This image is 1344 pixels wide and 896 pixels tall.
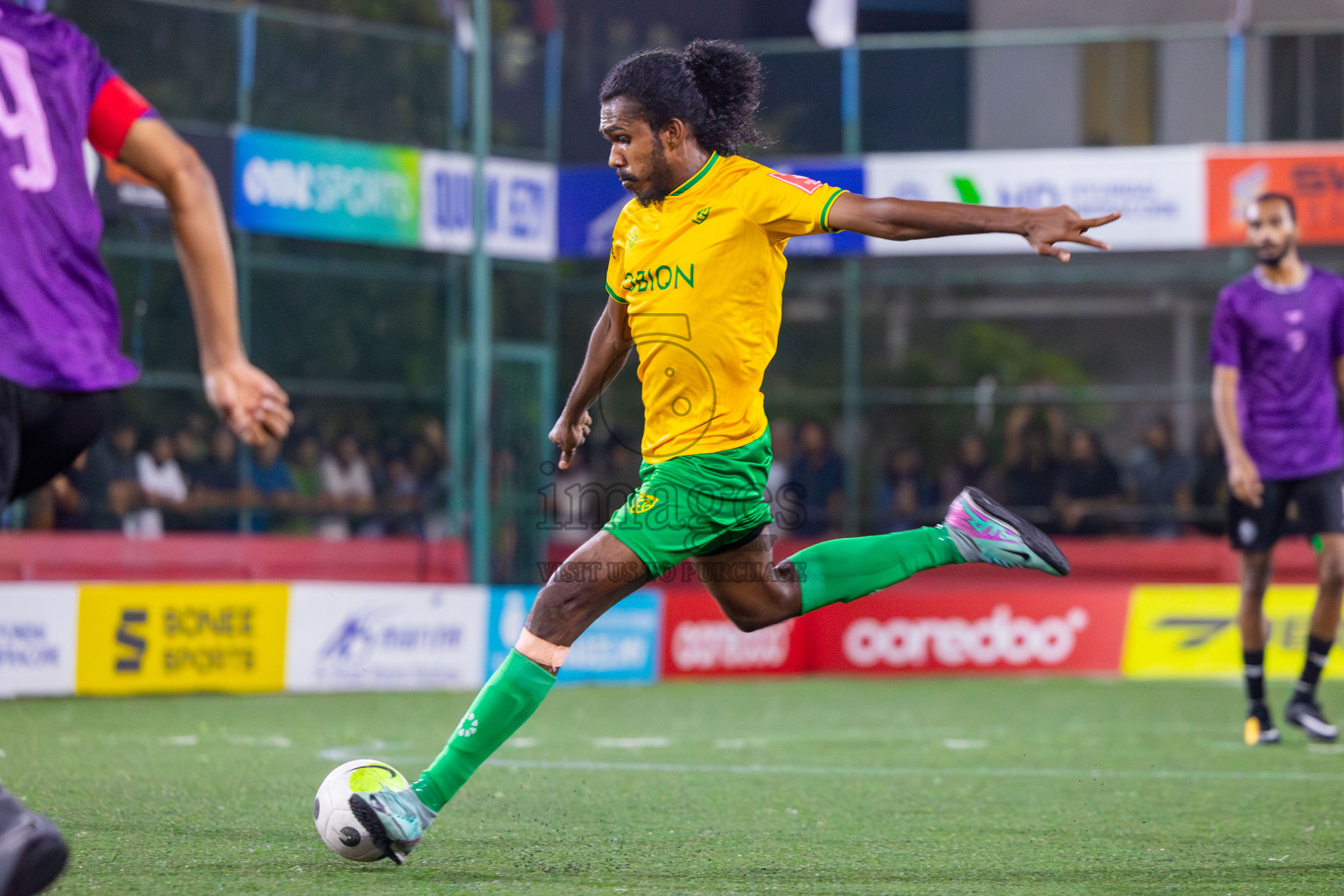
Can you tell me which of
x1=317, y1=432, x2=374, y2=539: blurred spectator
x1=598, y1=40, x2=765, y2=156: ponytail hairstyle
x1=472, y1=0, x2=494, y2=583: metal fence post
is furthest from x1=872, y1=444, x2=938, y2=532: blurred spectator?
x1=598, y1=40, x2=765, y2=156: ponytail hairstyle

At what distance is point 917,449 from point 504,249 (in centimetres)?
481

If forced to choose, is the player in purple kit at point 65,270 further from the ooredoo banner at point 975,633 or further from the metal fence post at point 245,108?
the metal fence post at point 245,108

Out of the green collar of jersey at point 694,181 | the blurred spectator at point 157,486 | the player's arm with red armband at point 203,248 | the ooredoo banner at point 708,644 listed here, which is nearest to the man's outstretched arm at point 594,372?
the green collar of jersey at point 694,181

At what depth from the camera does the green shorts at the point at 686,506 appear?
478 cm

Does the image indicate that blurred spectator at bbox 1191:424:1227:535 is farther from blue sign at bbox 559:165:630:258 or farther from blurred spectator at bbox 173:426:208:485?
blurred spectator at bbox 173:426:208:485

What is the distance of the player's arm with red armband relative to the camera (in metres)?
3.33

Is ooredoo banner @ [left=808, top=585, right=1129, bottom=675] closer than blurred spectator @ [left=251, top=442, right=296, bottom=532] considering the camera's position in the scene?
Yes

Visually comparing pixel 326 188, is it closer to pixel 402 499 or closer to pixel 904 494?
pixel 402 499

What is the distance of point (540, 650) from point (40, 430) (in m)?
1.59

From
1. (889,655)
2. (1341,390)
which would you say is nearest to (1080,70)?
(889,655)

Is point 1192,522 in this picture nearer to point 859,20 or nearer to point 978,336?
point 978,336

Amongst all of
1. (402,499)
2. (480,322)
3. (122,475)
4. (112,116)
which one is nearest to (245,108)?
(480,322)

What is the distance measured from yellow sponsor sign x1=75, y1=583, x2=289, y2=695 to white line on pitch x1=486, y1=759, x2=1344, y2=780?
500 centimetres

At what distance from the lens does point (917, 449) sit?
1828 centimetres
